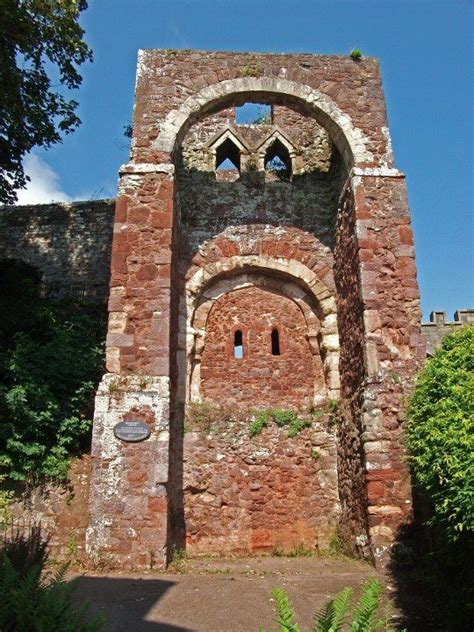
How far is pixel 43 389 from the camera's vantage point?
8.70 m

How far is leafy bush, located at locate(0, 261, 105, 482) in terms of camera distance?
8094mm

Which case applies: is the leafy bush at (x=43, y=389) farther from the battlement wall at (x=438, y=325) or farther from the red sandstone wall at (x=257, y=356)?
the battlement wall at (x=438, y=325)

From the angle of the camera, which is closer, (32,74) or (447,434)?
(447,434)

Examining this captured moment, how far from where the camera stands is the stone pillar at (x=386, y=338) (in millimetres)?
7438

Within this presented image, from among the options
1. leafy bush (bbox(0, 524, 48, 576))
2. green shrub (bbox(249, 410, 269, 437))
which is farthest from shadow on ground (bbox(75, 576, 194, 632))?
green shrub (bbox(249, 410, 269, 437))

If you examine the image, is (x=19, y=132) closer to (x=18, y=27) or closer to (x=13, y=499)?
(x=18, y=27)

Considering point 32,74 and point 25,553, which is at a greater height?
point 32,74

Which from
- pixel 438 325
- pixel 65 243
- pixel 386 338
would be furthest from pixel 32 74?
pixel 438 325

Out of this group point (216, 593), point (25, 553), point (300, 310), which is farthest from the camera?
point (300, 310)

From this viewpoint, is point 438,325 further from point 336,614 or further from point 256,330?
point 336,614

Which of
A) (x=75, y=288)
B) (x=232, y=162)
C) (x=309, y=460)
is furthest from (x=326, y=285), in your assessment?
(x=75, y=288)

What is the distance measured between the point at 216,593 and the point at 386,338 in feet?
14.2

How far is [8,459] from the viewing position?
26.1 ft

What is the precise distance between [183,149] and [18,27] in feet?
12.8
